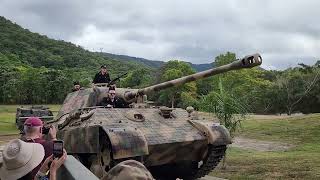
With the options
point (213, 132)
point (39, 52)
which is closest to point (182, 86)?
point (39, 52)

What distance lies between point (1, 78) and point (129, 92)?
160ft

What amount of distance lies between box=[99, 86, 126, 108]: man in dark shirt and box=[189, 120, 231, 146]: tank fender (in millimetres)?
1648

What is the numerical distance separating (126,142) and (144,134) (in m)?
0.91

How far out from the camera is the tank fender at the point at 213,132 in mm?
10508

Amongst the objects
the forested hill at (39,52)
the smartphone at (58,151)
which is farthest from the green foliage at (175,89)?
the smartphone at (58,151)

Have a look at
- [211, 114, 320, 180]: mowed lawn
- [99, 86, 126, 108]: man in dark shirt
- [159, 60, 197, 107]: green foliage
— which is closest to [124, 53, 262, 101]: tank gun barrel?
[99, 86, 126, 108]: man in dark shirt

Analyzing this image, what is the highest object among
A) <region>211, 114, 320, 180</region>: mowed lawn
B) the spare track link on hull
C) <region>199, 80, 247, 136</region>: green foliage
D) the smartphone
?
<region>199, 80, 247, 136</region>: green foliage

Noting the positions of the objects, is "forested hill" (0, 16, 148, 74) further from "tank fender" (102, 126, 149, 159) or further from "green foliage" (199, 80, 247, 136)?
"tank fender" (102, 126, 149, 159)

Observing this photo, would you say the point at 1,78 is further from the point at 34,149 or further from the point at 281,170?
the point at 34,149

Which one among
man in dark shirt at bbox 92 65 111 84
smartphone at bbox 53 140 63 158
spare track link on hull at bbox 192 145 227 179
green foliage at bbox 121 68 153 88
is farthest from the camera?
green foliage at bbox 121 68 153 88

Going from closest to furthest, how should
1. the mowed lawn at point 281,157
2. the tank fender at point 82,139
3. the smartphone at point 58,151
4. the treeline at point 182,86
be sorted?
the smartphone at point 58,151 → the tank fender at point 82,139 → the mowed lawn at point 281,157 → the treeline at point 182,86

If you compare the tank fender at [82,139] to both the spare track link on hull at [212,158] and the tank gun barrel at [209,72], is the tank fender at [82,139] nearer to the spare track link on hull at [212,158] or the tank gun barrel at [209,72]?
the tank gun barrel at [209,72]

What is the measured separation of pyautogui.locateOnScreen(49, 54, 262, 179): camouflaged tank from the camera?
9148mm

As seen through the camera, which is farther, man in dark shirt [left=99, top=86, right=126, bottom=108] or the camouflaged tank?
man in dark shirt [left=99, top=86, right=126, bottom=108]
